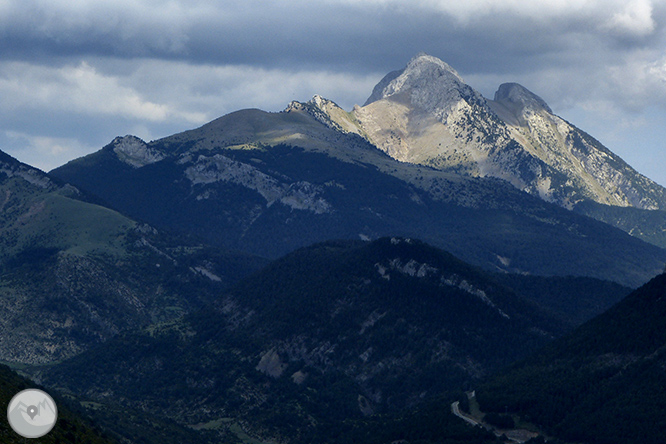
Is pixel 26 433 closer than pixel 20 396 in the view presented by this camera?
Yes

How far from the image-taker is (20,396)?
574 feet

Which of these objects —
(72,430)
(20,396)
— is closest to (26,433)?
(20,396)

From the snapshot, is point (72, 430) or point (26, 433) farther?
point (72, 430)

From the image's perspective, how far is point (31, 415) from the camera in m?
163

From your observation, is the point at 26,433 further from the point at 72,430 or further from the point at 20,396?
the point at 72,430

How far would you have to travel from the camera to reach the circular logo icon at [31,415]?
530 ft

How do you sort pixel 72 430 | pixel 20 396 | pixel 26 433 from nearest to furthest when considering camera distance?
pixel 26 433 → pixel 20 396 → pixel 72 430

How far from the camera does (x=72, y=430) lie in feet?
645

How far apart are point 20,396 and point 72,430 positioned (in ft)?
78.7

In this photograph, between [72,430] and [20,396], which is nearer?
[20,396]

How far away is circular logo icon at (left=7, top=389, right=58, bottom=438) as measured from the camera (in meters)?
162

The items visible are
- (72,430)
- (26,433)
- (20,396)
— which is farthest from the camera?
(72,430)

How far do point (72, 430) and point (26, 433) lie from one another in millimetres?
36264
